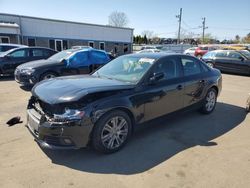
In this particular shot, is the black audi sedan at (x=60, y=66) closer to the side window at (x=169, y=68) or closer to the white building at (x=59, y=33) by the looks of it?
the side window at (x=169, y=68)

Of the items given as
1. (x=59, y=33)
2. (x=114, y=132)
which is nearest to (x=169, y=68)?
(x=114, y=132)

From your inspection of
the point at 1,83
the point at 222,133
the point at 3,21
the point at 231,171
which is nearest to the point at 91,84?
the point at 231,171

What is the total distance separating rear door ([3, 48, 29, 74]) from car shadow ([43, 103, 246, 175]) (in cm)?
821

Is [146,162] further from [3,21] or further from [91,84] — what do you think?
[3,21]

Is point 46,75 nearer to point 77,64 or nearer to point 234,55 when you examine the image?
point 77,64

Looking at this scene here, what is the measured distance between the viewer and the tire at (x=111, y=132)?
3455mm

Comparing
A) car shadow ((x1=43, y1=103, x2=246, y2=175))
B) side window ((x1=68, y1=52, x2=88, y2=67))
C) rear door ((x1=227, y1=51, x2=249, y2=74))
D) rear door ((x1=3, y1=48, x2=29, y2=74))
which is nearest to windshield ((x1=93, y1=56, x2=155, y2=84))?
car shadow ((x1=43, y1=103, x2=246, y2=175))

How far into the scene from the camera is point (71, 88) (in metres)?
3.61

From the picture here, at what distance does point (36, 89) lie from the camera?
3.93 metres

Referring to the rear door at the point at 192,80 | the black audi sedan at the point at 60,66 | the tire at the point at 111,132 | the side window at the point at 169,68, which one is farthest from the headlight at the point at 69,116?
the black audi sedan at the point at 60,66

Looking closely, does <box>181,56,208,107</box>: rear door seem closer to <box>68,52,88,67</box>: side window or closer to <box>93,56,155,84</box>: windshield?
<box>93,56,155,84</box>: windshield

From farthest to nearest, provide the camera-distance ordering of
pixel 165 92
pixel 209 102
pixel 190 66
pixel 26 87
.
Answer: pixel 26 87 < pixel 209 102 < pixel 190 66 < pixel 165 92

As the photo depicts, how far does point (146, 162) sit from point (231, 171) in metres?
1.20

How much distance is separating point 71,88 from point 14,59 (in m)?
8.41
